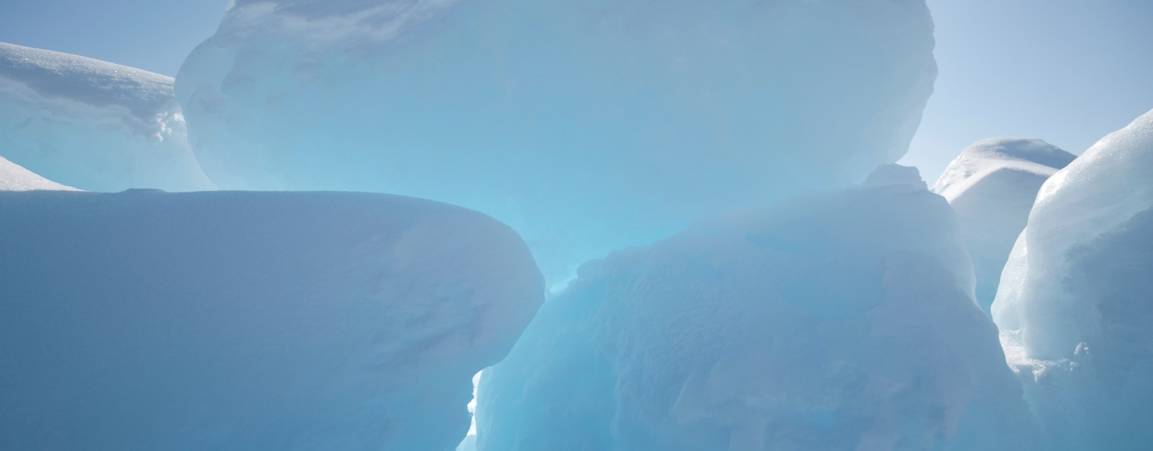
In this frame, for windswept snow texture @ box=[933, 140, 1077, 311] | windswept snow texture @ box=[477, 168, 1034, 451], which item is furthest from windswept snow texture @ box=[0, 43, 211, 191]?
windswept snow texture @ box=[933, 140, 1077, 311]

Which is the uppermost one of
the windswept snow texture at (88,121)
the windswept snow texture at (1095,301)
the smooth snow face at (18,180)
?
the windswept snow texture at (88,121)

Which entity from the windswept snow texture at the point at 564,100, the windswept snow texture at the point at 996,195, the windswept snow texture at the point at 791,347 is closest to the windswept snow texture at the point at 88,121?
the windswept snow texture at the point at 564,100

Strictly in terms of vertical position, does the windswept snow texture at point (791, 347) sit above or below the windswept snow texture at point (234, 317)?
below

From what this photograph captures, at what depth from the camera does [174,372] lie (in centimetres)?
365

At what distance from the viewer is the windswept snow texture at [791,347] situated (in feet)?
14.5

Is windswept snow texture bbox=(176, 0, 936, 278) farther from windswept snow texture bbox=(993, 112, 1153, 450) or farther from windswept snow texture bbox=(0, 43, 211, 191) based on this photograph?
windswept snow texture bbox=(993, 112, 1153, 450)

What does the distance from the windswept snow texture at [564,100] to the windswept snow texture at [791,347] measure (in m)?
1.68

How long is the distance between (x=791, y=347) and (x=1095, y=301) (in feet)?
9.54

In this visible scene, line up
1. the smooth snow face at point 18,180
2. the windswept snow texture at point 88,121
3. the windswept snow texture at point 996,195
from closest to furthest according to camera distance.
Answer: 1. the smooth snow face at point 18,180
2. the windswept snow texture at point 996,195
3. the windswept snow texture at point 88,121

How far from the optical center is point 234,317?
3.88 meters

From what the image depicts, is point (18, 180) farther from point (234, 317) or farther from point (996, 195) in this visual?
point (996, 195)

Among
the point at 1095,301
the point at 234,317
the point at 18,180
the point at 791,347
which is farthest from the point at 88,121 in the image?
the point at 1095,301

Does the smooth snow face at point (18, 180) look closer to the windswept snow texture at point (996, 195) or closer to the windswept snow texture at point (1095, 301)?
the windswept snow texture at point (1095, 301)

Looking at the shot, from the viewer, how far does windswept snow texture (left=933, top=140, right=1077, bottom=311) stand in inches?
323
